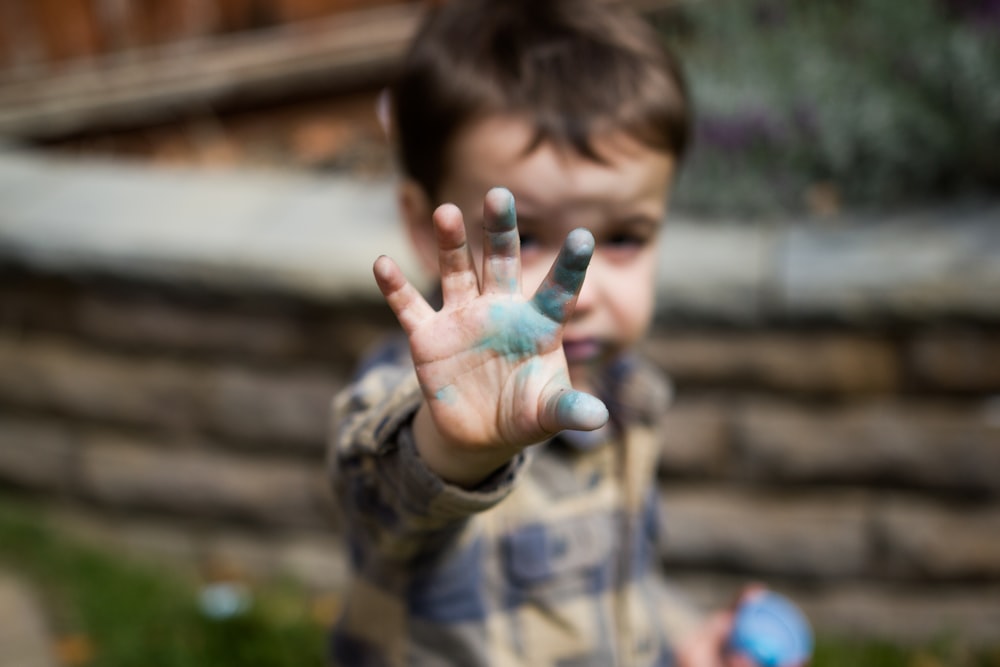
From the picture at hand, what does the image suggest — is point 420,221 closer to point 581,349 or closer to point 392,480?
point 581,349

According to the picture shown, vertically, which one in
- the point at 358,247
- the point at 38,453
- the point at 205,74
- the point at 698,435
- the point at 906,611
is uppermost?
the point at 205,74

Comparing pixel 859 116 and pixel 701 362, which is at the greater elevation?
pixel 859 116

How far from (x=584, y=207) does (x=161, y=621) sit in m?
2.00

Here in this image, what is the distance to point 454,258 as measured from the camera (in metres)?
0.98

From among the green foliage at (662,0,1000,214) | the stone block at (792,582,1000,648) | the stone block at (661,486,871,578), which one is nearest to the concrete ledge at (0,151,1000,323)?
the green foliage at (662,0,1000,214)

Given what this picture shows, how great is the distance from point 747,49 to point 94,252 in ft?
6.40

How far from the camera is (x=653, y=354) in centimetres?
243

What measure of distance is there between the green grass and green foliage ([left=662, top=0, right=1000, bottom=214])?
3.75ft

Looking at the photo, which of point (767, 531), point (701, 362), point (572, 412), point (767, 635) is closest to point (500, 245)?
point (572, 412)

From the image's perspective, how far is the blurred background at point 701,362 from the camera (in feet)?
7.75

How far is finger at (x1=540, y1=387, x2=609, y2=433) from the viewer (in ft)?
2.81

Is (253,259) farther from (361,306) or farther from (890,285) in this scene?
(890,285)

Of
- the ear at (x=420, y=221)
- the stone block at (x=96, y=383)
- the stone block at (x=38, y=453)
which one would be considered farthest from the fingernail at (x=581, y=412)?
the stone block at (x=38, y=453)

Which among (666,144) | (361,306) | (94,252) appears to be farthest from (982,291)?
(94,252)
